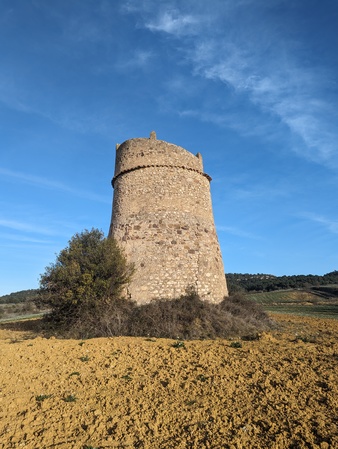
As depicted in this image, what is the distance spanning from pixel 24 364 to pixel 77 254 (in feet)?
19.1

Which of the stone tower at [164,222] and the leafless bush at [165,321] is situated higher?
the stone tower at [164,222]

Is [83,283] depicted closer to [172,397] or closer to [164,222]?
[164,222]

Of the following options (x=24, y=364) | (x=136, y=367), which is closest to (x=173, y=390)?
(x=136, y=367)

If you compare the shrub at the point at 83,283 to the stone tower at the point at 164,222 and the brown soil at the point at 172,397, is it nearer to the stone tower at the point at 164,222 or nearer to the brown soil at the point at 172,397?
the stone tower at the point at 164,222

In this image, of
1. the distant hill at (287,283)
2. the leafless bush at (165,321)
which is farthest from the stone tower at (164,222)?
the distant hill at (287,283)

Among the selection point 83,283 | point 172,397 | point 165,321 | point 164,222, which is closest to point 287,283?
point 164,222

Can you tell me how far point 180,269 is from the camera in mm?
13516

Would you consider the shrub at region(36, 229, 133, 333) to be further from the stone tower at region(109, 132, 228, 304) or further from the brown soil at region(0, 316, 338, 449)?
the brown soil at region(0, 316, 338, 449)

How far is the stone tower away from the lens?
1338 cm

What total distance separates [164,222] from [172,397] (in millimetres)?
9565

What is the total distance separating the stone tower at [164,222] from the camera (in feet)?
43.9

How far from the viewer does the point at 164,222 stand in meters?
14.2

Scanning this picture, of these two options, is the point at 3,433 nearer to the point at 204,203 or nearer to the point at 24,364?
the point at 24,364

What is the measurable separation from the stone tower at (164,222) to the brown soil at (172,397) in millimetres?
4973
